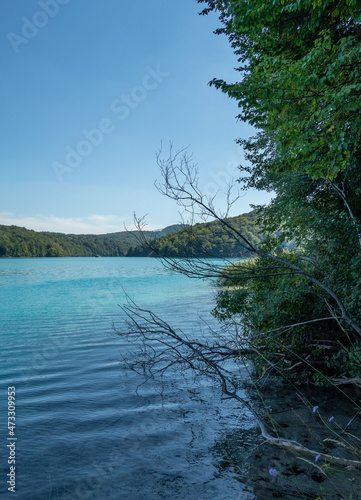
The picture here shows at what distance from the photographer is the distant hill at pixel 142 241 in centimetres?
567

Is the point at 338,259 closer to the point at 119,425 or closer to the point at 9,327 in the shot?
the point at 119,425

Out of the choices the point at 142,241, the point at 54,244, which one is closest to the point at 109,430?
the point at 142,241

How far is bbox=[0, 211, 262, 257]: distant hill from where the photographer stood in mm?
5667

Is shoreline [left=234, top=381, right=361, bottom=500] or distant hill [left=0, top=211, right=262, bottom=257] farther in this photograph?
distant hill [left=0, top=211, right=262, bottom=257]

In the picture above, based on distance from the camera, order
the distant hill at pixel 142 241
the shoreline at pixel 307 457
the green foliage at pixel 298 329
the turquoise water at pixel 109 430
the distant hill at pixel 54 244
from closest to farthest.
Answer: the shoreline at pixel 307 457 < the turquoise water at pixel 109 430 < the distant hill at pixel 142 241 < the green foliage at pixel 298 329 < the distant hill at pixel 54 244

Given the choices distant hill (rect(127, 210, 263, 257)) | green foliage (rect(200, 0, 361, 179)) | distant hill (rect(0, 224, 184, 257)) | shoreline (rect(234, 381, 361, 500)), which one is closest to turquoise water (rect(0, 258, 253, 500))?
→ shoreline (rect(234, 381, 361, 500))

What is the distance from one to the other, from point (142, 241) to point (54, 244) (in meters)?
159

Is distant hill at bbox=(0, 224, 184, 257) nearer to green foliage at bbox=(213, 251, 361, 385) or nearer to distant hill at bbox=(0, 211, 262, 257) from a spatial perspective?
distant hill at bbox=(0, 211, 262, 257)

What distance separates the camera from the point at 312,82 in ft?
19.5

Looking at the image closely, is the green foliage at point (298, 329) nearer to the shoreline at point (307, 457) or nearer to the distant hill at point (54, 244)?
the shoreline at point (307, 457)

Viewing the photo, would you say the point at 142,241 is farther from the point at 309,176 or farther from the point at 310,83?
the point at 309,176

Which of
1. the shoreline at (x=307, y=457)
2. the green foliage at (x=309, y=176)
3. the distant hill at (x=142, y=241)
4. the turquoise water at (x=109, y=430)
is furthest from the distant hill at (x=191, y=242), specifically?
the turquoise water at (x=109, y=430)

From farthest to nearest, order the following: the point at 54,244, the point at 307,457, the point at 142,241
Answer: the point at 54,244 → the point at 142,241 → the point at 307,457

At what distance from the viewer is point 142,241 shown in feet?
18.0
